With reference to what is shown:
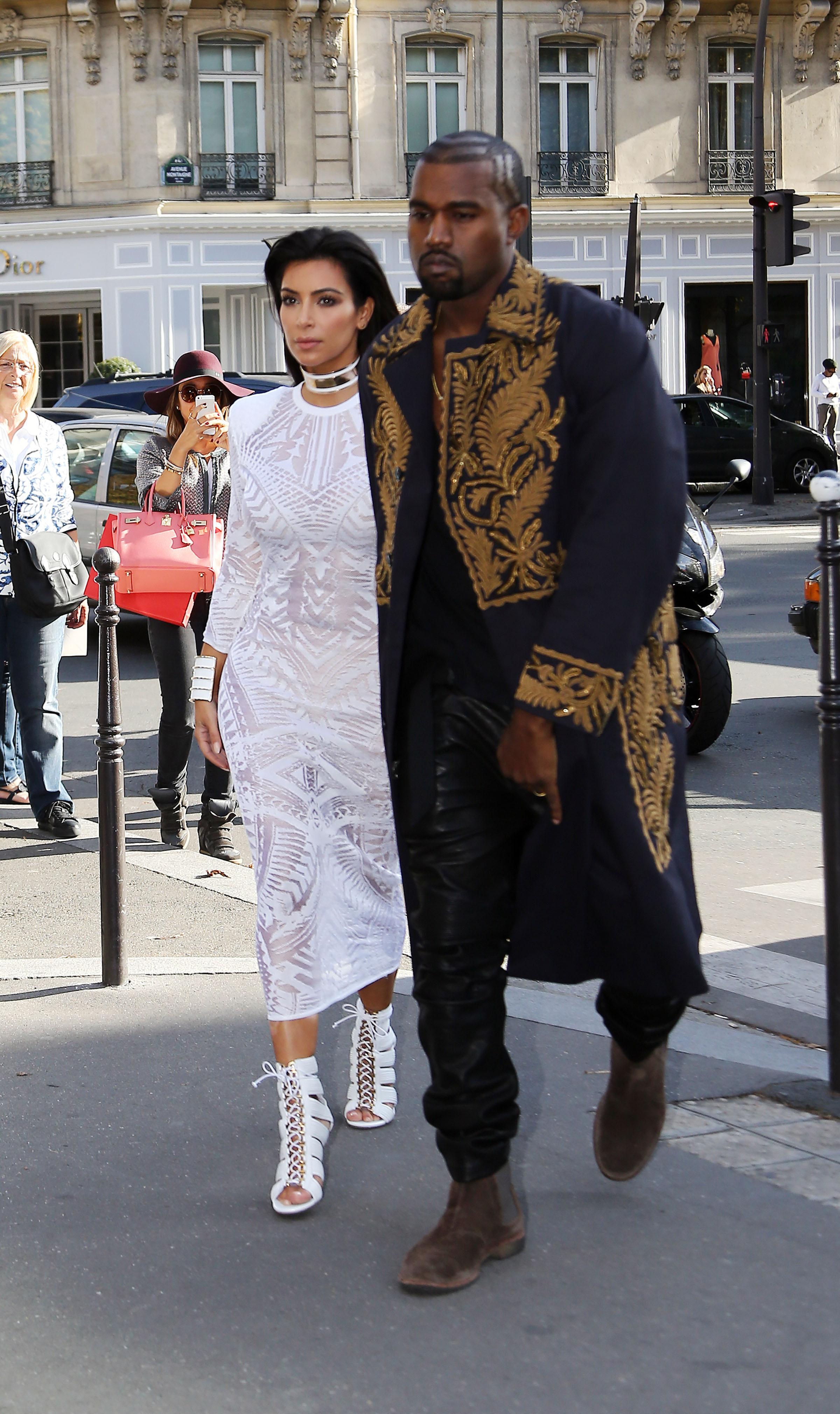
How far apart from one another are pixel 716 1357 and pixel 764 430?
821 inches

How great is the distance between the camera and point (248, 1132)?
3721 mm

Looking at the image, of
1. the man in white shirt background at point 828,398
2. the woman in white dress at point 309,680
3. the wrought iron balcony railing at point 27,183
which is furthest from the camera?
the wrought iron balcony railing at point 27,183

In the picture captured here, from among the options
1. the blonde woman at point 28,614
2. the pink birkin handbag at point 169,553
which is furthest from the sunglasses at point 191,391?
the blonde woman at point 28,614

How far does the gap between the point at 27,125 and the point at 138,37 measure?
255 cm

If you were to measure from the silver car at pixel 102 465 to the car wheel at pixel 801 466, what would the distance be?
45.5ft

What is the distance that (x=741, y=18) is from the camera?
1232 inches

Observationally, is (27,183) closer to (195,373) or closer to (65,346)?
(65,346)

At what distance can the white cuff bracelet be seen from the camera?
3.73 metres

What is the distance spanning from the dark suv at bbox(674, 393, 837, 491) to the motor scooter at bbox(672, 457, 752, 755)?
16020 millimetres

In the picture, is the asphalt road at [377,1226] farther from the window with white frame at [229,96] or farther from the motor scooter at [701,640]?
the window with white frame at [229,96]

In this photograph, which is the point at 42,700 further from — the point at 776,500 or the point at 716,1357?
the point at 776,500

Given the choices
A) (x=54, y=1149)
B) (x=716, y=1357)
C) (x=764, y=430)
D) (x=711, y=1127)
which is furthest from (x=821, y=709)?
(x=764, y=430)

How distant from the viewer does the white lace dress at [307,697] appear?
3436 mm

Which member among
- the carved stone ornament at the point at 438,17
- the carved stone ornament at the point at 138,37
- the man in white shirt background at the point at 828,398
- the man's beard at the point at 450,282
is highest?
the carved stone ornament at the point at 438,17
